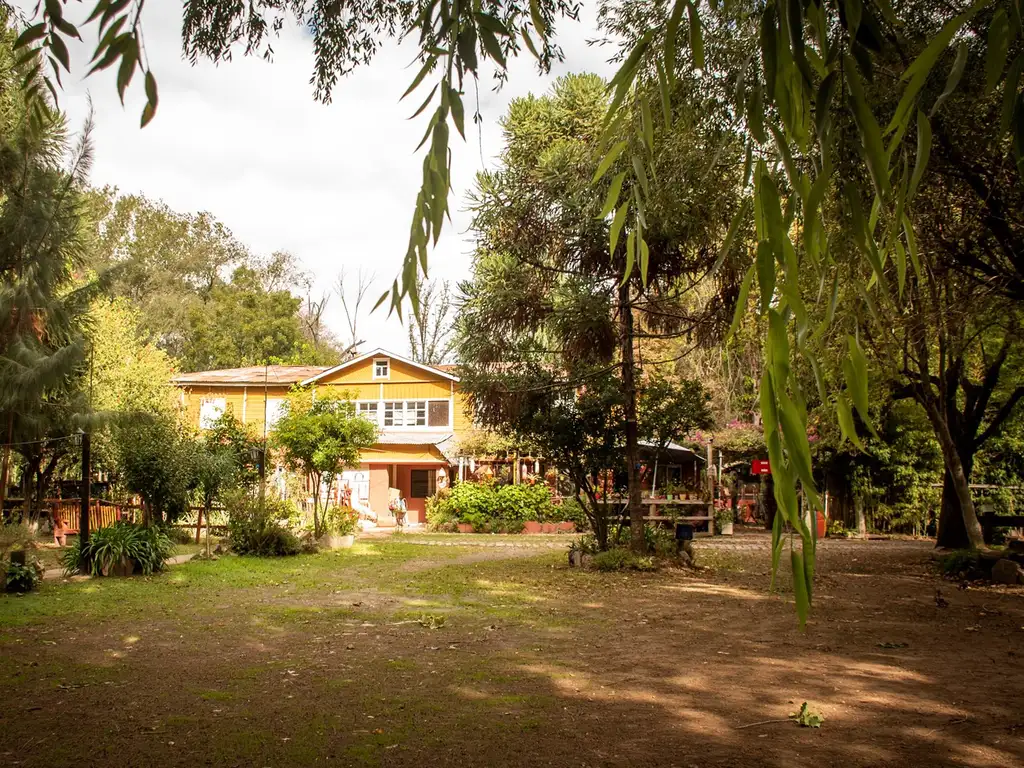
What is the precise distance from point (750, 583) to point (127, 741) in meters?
10.2

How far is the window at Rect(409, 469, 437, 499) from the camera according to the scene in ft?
106

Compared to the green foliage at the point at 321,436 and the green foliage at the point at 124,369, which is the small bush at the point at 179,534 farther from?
the green foliage at the point at 124,369

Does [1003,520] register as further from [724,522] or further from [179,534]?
[179,534]

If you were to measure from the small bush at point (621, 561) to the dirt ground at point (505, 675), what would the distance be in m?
1.53

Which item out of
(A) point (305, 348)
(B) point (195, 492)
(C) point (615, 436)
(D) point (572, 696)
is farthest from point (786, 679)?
(A) point (305, 348)

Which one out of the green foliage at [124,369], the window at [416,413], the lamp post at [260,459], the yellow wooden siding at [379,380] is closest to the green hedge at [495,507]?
the window at [416,413]

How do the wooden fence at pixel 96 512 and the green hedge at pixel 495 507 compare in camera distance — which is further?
the green hedge at pixel 495 507

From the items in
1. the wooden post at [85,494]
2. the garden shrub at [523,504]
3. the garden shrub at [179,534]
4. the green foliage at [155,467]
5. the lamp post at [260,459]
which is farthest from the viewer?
the garden shrub at [523,504]

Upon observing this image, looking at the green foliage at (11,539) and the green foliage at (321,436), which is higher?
the green foliage at (321,436)

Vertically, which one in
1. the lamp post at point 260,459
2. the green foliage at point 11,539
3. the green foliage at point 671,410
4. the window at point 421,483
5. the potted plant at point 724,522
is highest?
the green foliage at point 671,410

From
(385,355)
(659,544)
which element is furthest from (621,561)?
(385,355)

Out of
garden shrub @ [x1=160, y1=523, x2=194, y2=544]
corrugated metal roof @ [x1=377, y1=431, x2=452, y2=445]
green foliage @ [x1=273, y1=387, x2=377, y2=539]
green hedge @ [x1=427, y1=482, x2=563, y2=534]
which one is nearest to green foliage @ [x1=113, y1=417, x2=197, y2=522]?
garden shrub @ [x1=160, y1=523, x2=194, y2=544]

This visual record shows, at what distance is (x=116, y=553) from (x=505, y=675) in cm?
923

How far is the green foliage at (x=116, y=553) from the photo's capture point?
13328 mm
